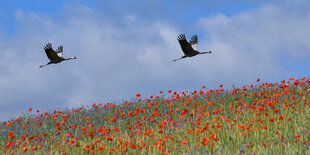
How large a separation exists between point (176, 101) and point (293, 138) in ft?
14.7

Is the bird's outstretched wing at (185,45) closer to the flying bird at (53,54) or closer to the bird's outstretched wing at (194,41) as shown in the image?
the bird's outstretched wing at (194,41)

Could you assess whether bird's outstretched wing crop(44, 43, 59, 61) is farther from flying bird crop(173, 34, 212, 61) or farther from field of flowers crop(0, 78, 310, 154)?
flying bird crop(173, 34, 212, 61)

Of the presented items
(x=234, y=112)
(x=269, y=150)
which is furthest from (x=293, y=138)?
(x=234, y=112)

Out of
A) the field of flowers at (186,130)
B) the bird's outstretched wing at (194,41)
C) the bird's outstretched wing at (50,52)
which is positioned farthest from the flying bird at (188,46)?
the bird's outstretched wing at (50,52)

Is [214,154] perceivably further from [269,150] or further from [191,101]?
[191,101]

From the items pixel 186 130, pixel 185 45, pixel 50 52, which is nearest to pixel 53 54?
pixel 50 52

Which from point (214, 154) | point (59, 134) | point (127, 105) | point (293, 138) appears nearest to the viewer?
point (214, 154)

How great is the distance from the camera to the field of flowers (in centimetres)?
557

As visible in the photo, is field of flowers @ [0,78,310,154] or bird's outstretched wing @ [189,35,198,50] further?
bird's outstretched wing @ [189,35,198,50]

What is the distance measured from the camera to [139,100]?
35.1ft

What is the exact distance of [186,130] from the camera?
6809mm

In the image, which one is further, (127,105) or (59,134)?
(127,105)

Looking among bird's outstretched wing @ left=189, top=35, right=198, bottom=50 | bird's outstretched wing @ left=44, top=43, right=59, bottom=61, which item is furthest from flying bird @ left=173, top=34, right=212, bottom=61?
bird's outstretched wing @ left=44, top=43, right=59, bottom=61

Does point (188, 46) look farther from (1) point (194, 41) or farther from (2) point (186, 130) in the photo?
(2) point (186, 130)
